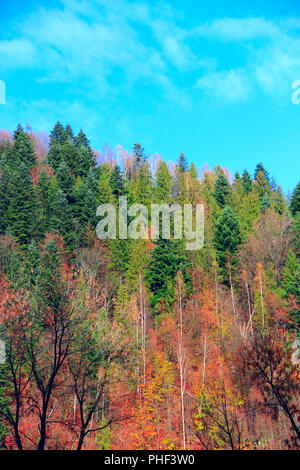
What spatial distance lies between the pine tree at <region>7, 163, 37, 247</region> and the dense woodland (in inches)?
7.1

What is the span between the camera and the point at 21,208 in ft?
122

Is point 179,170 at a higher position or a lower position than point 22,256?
higher

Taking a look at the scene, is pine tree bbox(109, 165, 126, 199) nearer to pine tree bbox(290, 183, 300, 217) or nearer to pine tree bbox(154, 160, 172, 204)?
pine tree bbox(154, 160, 172, 204)

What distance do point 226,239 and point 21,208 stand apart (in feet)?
80.1

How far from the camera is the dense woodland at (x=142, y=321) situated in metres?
12.2

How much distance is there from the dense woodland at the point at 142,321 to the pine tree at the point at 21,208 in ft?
0.59

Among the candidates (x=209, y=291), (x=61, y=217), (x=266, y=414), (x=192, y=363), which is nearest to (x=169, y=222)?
(x=209, y=291)

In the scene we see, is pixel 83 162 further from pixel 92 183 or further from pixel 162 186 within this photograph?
pixel 162 186

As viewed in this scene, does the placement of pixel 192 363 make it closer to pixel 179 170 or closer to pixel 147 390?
pixel 147 390

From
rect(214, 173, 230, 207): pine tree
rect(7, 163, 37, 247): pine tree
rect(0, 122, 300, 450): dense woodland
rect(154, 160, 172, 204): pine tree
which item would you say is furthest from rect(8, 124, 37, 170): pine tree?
rect(214, 173, 230, 207): pine tree

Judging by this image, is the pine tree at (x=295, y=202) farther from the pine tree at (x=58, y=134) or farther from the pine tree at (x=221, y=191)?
the pine tree at (x=58, y=134)

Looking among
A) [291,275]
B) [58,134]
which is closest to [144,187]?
[58,134]

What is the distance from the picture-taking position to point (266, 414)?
19219 mm

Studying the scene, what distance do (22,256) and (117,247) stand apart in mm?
10058
